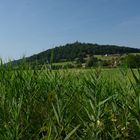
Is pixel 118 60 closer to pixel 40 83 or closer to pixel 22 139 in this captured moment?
pixel 40 83

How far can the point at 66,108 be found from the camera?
2895 mm

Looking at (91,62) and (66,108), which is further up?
(91,62)

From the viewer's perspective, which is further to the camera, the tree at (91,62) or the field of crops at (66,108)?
the tree at (91,62)

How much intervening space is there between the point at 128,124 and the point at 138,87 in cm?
42

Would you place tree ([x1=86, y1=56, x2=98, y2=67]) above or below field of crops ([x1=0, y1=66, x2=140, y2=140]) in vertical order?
above

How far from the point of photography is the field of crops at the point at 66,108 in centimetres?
236

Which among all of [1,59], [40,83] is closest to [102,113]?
[40,83]

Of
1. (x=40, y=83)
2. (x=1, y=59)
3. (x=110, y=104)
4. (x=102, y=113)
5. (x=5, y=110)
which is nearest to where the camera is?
(x=102, y=113)

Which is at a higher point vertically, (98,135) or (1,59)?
(1,59)

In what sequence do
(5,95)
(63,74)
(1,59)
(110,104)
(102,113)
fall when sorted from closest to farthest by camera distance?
1. (102,113)
2. (110,104)
3. (5,95)
4. (1,59)
5. (63,74)

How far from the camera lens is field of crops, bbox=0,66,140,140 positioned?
236 centimetres

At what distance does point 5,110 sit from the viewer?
9.70 ft

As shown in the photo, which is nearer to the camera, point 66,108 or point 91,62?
point 66,108

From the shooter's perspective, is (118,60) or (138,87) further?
(118,60)
